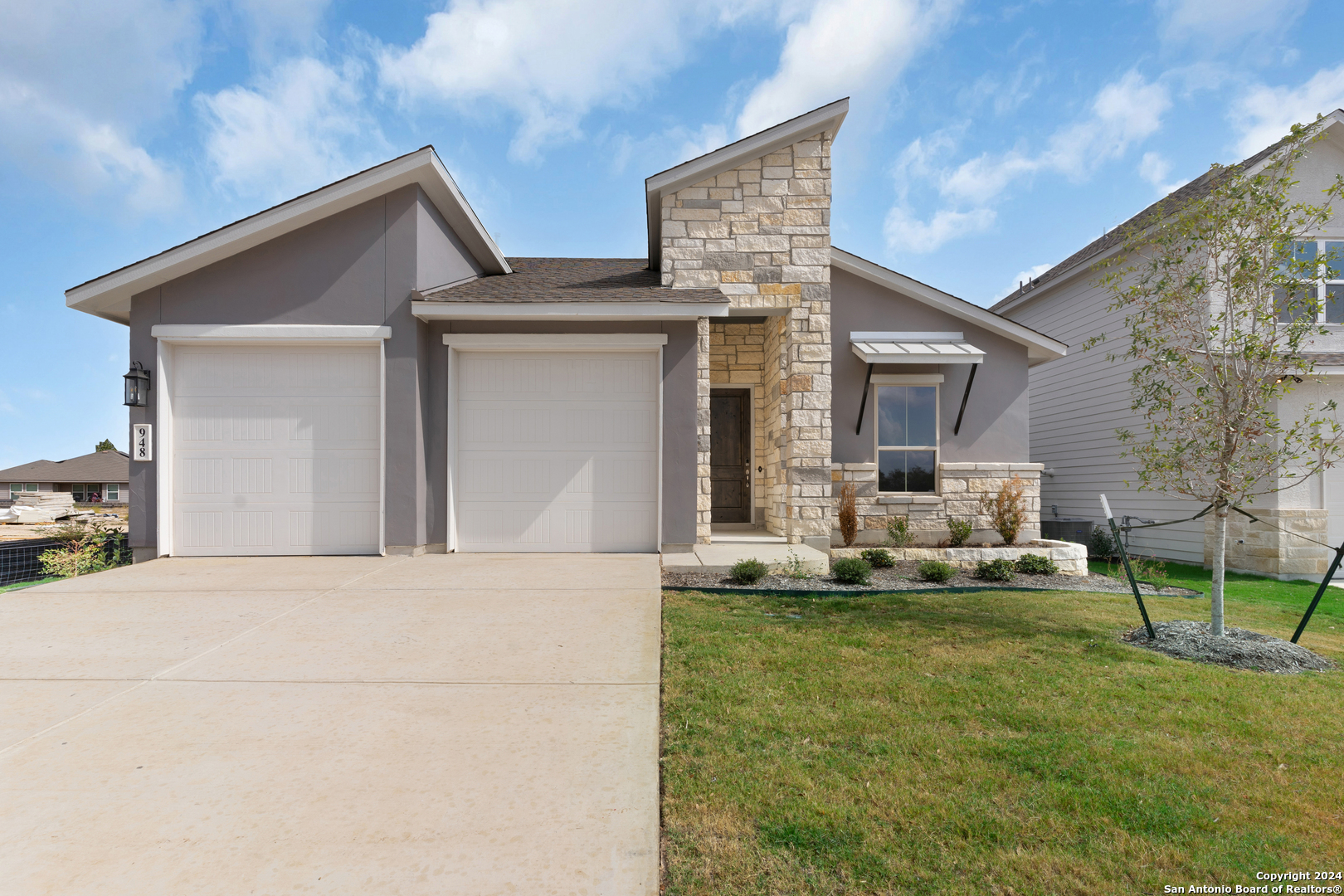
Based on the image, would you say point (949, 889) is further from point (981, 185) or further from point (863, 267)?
point (981, 185)

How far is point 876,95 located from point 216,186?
1043 centimetres

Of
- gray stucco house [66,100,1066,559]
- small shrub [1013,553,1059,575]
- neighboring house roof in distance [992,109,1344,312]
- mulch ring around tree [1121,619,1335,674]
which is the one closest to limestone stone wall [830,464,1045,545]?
gray stucco house [66,100,1066,559]

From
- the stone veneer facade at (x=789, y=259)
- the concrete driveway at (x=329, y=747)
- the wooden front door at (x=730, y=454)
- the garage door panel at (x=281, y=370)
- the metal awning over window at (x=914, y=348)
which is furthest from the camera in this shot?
the wooden front door at (x=730, y=454)

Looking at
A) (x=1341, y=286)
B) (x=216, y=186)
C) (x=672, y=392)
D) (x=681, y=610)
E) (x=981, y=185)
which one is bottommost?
(x=681, y=610)

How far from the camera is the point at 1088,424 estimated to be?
1266 centimetres

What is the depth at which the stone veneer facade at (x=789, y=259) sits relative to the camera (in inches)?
331

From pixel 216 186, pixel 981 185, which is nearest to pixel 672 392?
pixel 216 186

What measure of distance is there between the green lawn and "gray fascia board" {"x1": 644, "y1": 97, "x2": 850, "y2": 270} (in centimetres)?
603

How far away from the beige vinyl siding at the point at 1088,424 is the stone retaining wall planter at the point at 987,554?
3.71 m

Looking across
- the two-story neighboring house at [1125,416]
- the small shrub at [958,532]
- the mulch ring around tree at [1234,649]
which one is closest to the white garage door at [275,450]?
the small shrub at [958,532]

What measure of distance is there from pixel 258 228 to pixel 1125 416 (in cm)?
1417

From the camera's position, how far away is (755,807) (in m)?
2.36

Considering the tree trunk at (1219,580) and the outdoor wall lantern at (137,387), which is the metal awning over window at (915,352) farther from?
the outdoor wall lantern at (137,387)

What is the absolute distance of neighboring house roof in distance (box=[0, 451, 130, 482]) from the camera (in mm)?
31984
